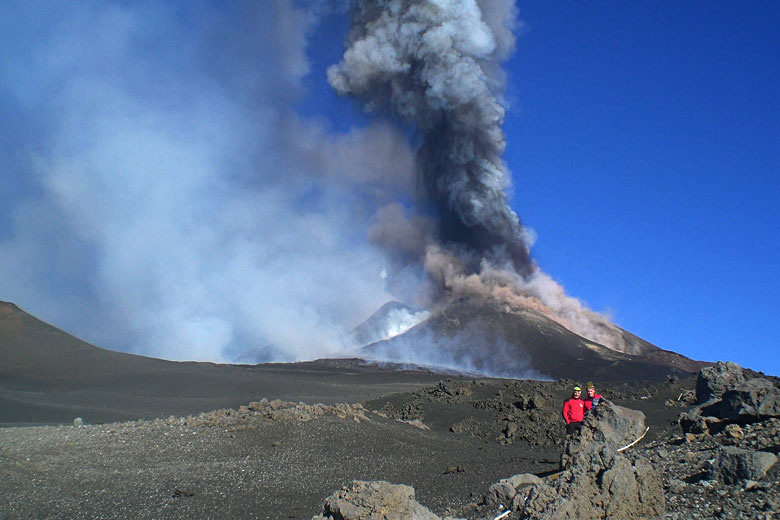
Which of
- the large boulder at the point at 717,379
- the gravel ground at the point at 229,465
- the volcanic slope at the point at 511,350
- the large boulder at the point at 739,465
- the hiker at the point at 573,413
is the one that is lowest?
the gravel ground at the point at 229,465

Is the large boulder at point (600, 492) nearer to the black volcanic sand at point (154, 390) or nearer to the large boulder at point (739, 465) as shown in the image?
the large boulder at point (739, 465)

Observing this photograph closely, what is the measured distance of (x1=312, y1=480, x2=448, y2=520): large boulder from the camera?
566 centimetres

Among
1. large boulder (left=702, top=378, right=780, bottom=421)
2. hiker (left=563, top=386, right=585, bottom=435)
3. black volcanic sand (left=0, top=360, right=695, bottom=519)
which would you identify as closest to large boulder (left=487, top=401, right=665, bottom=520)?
black volcanic sand (left=0, top=360, right=695, bottom=519)

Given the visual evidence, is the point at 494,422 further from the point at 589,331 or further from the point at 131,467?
the point at 589,331

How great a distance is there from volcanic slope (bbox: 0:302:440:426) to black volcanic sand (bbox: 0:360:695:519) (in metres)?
8.82

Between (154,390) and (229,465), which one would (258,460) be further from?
(154,390)

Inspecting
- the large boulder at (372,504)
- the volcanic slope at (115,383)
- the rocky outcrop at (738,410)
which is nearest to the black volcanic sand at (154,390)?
the volcanic slope at (115,383)

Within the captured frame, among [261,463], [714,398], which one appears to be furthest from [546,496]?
[714,398]

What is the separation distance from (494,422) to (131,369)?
84.0 feet

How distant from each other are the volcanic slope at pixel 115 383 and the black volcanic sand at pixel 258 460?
8.82m

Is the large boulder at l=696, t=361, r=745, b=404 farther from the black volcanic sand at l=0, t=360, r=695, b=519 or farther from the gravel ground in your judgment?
the gravel ground

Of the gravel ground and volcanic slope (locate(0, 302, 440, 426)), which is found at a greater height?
volcanic slope (locate(0, 302, 440, 426))

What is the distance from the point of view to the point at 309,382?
3694cm

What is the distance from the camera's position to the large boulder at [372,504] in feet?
18.6
